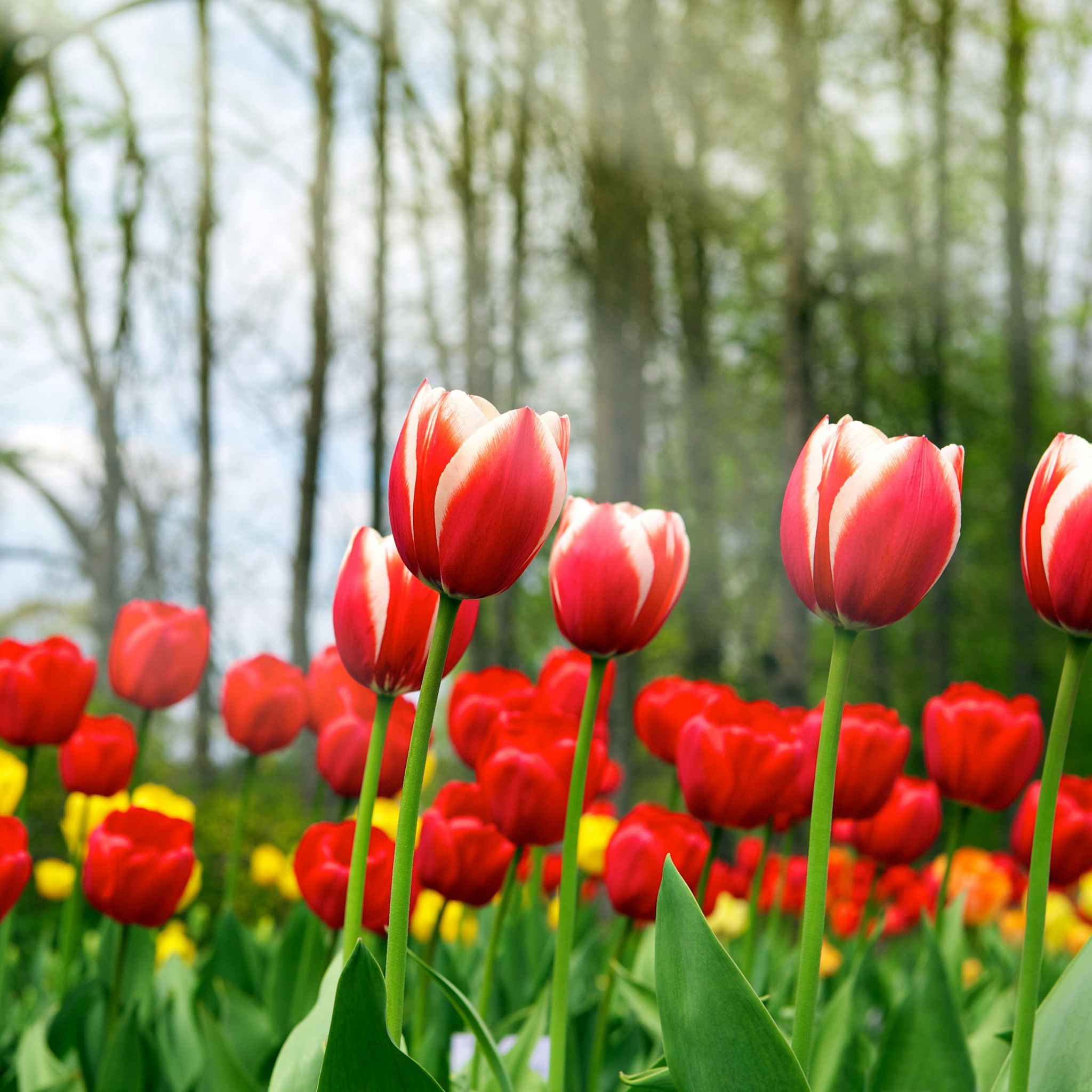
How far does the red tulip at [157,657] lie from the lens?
1577 millimetres

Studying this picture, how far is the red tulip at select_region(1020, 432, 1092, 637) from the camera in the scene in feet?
2.49

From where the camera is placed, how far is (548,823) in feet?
3.88

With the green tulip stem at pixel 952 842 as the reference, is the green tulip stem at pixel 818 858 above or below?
above

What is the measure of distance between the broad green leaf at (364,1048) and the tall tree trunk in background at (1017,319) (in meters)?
8.89

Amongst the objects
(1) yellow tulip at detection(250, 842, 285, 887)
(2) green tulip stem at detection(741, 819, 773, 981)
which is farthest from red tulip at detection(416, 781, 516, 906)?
(1) yellow tulip at detection(250, 842, 285, 887)

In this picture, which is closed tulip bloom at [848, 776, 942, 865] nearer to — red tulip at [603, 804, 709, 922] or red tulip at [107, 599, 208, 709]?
red tulip at [603, 804, 709, 922]

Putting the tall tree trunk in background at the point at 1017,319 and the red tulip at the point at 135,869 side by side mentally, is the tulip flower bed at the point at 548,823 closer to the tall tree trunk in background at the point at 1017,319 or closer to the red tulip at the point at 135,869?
the red tulip at the point at 135,869

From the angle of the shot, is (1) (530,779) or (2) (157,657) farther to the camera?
(2) (157,657)

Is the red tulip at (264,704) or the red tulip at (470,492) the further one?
the red tulip at (264,704)

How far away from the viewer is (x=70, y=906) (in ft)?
5.14

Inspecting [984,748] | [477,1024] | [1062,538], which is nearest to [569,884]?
[477,1024]

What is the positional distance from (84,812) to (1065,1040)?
4.48 feet

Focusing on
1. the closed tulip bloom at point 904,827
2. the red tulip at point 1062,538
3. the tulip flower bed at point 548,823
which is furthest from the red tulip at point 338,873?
the closed tulip bloom at point 904,827

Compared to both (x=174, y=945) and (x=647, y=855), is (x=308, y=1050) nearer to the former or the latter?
(x=647, y=855)
